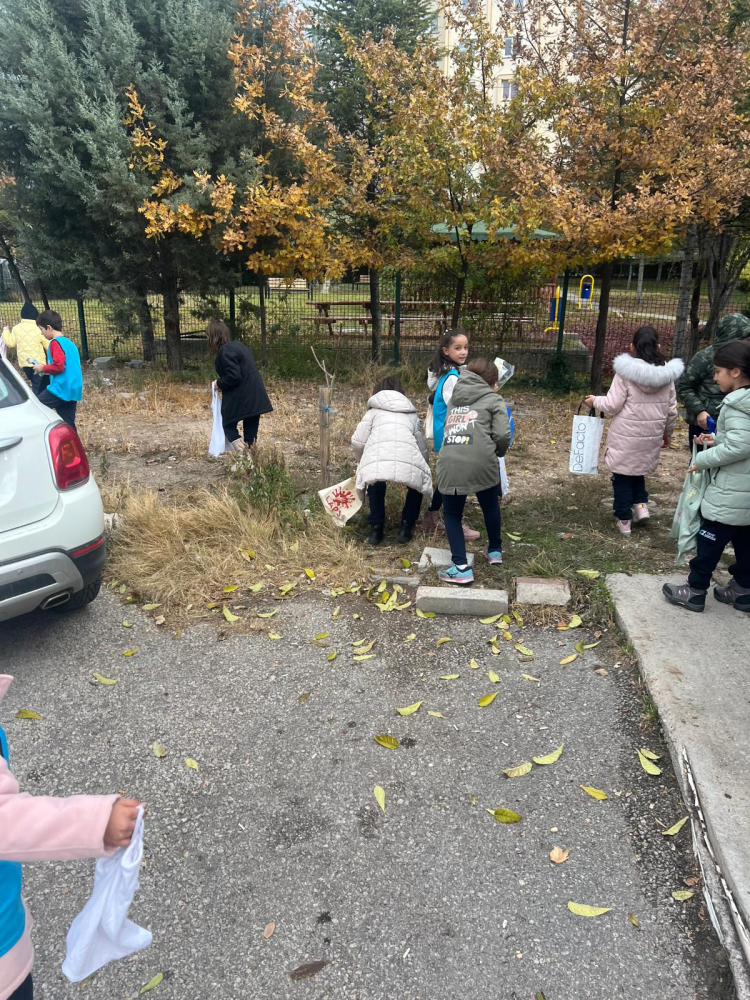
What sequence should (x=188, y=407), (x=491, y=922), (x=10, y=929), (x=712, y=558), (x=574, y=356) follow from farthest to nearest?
(x=574, y=356) < (x=188, y=407) < (x=712, y=558) < (x=491, y=922) < (x=10, y=929)

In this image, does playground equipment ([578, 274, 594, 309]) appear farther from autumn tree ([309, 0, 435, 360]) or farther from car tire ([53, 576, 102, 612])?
car tire ([53, 576, 102, 612])

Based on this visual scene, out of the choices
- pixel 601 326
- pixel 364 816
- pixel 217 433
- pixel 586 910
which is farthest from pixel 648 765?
pixel 601 326

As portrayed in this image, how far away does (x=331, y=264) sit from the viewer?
11.6 metres

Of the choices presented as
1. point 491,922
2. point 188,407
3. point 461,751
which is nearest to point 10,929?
point 491,922

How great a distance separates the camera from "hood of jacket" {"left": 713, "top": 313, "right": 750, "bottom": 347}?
493 cm

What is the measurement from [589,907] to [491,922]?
33cm

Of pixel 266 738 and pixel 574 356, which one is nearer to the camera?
pixel 266 738

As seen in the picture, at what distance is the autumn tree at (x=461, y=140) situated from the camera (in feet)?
30.9

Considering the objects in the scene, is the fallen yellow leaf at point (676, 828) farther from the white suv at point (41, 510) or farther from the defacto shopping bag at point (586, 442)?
the defacto shopping bag at point (586, 442)


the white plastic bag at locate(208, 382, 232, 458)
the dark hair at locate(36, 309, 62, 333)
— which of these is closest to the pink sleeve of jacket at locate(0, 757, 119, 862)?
the white plastic bag at locate(208, 382, 232, 458)

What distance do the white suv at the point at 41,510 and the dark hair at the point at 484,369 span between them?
2.40 metres

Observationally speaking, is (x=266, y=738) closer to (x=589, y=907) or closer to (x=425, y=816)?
(x=425, y=816)

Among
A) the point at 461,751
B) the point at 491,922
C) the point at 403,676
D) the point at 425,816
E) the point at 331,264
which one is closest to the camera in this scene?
the point at 491,922

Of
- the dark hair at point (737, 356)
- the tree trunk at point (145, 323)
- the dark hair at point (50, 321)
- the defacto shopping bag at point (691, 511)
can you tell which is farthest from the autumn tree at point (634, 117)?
the tree trunk at point (145, 323)
